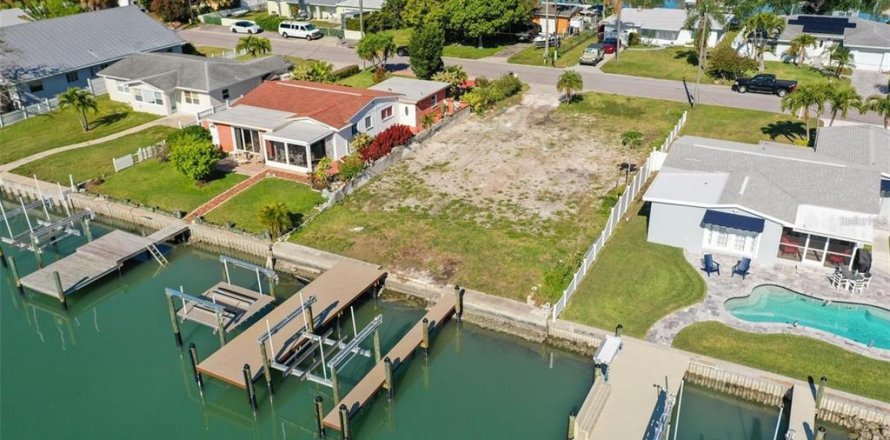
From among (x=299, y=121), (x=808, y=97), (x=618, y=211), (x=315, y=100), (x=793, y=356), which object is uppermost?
(x=808, y=97)

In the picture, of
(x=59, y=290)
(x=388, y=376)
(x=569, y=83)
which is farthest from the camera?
(x=569, y=83)

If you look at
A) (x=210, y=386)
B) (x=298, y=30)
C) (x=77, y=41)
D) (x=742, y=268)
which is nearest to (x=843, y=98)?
(x=742, y=268)

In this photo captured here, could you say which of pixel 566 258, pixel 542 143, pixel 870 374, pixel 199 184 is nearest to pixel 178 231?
pixel 199 184

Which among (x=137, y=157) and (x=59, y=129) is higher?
(x=59, y=129)

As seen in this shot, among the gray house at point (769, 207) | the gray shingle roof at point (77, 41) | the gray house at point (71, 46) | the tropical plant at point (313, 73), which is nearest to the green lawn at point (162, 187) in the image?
the tropical plant at point (313, 73)

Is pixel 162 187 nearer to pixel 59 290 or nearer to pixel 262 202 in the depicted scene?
pixel 262 202

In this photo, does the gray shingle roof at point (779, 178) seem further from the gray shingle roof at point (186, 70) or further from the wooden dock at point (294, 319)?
the gray shingle roof at point (186, 70)
